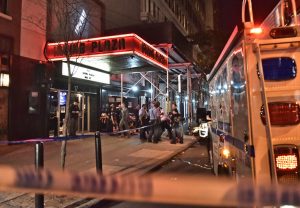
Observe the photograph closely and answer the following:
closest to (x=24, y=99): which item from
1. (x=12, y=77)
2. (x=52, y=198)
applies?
(x=12, y=77)

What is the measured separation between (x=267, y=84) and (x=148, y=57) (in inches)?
482

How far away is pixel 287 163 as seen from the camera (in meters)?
3.72

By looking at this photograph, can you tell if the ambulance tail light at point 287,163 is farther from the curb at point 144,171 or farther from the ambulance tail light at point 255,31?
the curb at point 144,171

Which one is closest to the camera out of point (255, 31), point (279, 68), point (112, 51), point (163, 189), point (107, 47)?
point (163, 189)

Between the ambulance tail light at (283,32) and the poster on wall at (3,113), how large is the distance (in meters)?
11.8

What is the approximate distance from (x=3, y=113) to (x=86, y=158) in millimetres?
Result: 4298

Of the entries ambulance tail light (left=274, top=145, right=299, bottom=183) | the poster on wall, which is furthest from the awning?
ambulance tail light (left=274, top=145, right=299, bottom=183)

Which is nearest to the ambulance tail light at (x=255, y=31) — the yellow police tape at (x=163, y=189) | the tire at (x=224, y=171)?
the yellow police tape at (x=163, y=189)

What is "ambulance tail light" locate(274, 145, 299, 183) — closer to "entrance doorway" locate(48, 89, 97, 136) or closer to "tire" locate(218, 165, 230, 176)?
"tire" locate(218, 165, 230, 176)

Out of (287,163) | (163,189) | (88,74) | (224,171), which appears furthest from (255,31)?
(88,74)

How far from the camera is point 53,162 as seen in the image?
10.6 metres

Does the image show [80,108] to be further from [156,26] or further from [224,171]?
[224,171]

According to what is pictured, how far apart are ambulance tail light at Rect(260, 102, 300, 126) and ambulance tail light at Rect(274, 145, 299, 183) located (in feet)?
0.85

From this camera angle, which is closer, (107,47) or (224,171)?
(224,171)
